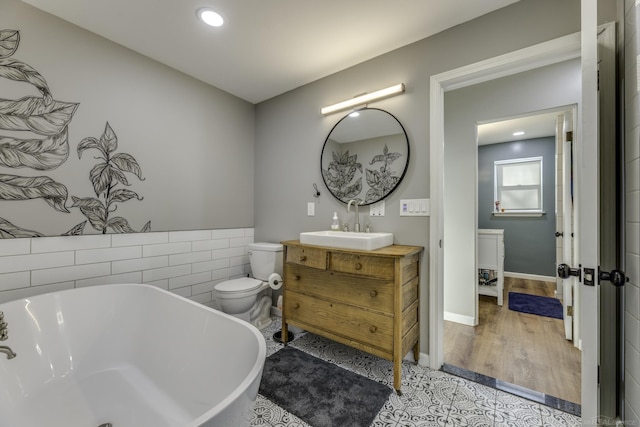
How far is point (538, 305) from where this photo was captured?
3.06m

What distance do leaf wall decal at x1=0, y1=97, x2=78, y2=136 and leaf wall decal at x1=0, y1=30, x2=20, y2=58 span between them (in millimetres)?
261

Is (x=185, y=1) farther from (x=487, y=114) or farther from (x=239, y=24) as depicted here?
(x=487, y=114)

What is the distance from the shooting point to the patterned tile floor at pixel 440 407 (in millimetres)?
1325

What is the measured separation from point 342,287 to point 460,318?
163cm

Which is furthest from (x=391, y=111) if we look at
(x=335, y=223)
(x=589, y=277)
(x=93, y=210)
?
(x=93, y=210)

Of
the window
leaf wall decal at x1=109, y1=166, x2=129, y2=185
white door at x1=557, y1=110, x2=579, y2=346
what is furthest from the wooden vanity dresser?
the window

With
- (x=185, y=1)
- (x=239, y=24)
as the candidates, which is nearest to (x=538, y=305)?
(x=239, y=24)

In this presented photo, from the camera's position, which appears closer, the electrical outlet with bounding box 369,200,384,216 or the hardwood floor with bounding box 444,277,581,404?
the hardwood floor with bounding box 444,277,581,404

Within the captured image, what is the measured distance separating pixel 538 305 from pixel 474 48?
3090mm

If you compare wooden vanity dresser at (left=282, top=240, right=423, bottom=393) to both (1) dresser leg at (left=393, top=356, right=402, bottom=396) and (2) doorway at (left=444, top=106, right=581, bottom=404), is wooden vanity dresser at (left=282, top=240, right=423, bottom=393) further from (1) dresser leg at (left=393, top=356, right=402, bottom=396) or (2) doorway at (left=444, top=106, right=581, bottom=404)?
(2) doorway at (left=444, top=106, right=581, bottom=404)

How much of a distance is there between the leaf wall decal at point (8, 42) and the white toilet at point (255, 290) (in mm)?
2015

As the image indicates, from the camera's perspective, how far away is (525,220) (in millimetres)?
4367

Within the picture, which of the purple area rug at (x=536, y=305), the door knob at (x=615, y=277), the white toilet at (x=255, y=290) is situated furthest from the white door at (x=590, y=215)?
the purple area rug at (x=536, y=305)

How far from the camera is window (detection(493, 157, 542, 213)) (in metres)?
4.29
